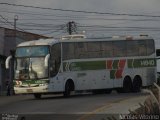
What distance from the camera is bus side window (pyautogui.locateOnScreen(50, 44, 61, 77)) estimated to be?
99.3 ft

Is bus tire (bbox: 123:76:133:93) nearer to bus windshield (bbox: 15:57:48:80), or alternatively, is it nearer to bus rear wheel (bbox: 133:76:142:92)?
bus rear wheel (bbox: 133:76:142:92)

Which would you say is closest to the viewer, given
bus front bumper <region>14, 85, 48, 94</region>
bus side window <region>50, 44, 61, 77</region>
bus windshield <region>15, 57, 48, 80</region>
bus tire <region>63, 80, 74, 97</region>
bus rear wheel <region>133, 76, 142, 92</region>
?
bus front bumper <region>14, 85, 48, 94</region>

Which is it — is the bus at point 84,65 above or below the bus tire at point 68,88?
above

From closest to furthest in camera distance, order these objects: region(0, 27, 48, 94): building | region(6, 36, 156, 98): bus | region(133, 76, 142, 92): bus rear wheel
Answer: region(6, 36, 156, 98): bus < region(133, 76, 142, 92): bus rear wheel < region(0, 27, 48, 94): building

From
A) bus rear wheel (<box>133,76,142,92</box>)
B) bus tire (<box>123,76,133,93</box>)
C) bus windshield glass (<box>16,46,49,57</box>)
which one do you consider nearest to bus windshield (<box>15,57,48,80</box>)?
bus windshield glass (<box>16,46,49,57</box>)

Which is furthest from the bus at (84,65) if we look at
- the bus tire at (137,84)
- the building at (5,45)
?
the building at (5,45)

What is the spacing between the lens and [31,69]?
30.1 m

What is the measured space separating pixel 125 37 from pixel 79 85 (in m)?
5.27

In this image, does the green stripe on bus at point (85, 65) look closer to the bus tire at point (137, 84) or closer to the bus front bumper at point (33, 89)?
the bus front bumper at point (33, 89)

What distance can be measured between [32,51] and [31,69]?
3.80 feet

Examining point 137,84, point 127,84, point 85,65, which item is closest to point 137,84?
point 137,84

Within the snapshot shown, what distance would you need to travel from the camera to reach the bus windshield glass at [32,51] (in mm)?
30281

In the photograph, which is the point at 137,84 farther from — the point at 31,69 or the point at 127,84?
the point at 31,69

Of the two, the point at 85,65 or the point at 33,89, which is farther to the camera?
the point at 85,65
